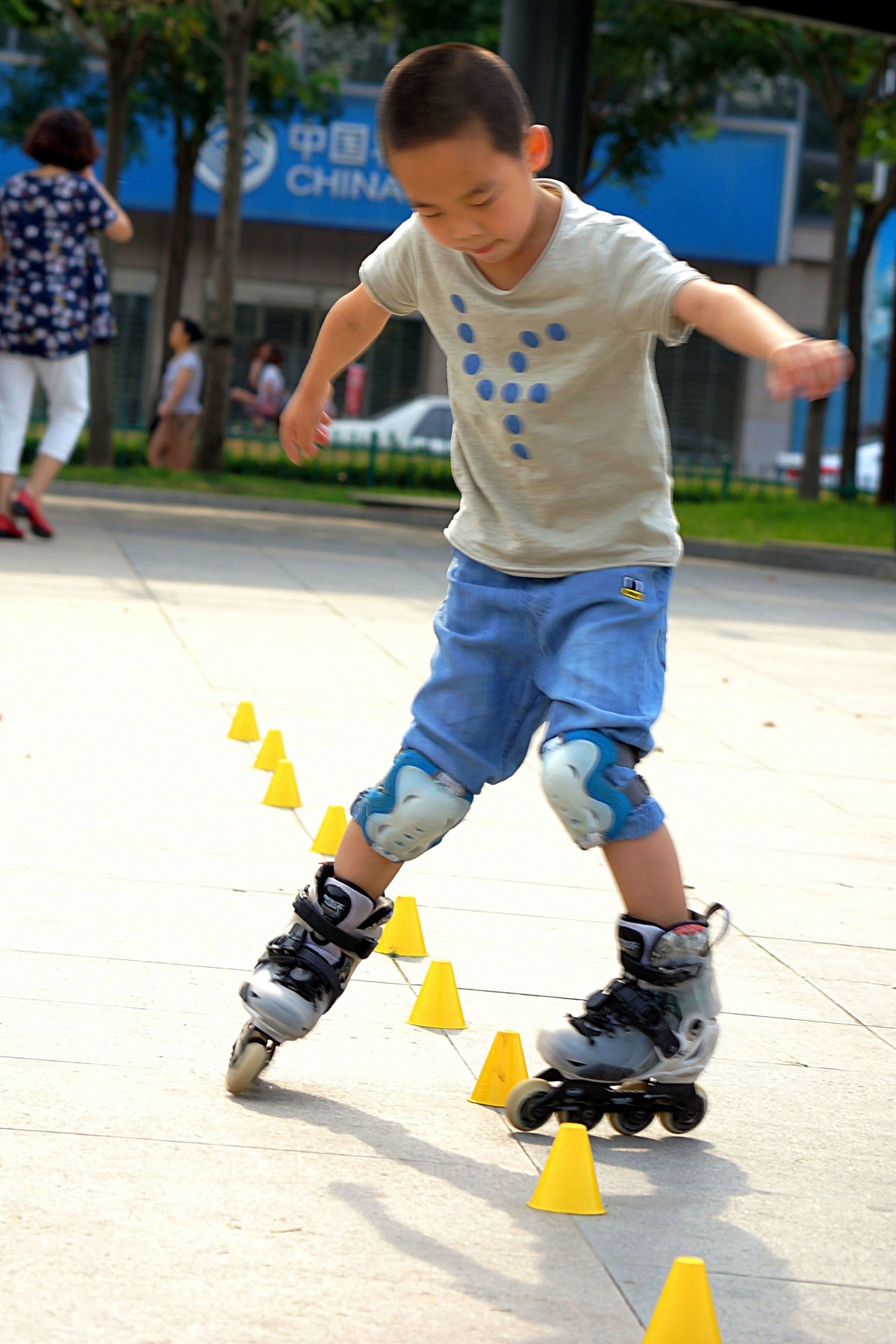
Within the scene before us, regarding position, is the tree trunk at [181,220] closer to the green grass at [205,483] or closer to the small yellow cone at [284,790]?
the green grass at [205,483]

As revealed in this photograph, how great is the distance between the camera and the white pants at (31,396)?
10203mm

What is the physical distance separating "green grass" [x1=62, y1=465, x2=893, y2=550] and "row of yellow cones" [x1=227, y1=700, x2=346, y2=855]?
1135 cm

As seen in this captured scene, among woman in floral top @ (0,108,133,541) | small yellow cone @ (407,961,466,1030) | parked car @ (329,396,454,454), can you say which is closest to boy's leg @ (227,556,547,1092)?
small yellow cone @ (407,961,466,1030)

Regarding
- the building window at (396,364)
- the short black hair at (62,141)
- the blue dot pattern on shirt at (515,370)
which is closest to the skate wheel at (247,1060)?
the blue dot pattern on shirt at (515,370)

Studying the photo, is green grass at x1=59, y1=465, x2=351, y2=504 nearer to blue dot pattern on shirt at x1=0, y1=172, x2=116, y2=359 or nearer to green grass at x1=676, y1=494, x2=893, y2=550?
green grass at x1=676, y1=494, x2=893, y2=550

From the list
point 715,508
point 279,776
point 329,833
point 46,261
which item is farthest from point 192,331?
point 329,833

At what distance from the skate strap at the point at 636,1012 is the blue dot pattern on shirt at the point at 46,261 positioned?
7848mm

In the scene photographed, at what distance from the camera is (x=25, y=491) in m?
10.9

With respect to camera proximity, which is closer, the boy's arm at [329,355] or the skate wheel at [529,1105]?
the skate wheel at [529,1105]

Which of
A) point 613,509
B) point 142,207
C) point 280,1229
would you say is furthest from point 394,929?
point 142,207

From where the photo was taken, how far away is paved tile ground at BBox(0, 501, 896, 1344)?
90.1 inches

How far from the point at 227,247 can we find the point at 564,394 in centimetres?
1725

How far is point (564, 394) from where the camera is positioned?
2.98 meters

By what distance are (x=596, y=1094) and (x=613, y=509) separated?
0.94 meters
